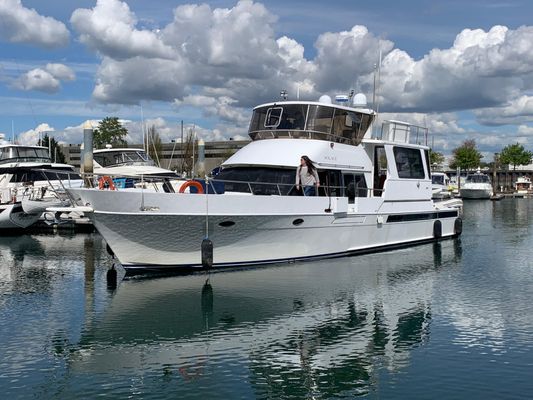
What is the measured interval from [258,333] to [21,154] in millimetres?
25438

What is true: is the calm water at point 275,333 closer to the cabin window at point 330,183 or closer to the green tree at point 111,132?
the cabin window at point 330,183

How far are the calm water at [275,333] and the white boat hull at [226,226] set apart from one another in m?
0.54

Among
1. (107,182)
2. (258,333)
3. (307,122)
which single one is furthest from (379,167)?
(258,333)

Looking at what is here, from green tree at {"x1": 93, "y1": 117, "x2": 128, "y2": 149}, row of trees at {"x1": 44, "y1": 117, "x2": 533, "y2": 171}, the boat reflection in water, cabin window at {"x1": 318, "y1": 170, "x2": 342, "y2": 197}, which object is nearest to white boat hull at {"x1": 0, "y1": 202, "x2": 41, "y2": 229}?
the boat reflection in water

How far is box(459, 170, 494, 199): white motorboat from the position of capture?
2482 inches

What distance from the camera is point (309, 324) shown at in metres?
11.6

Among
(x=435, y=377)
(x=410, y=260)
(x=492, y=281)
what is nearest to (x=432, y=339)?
(x=435, y=377)

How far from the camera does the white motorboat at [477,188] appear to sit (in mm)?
63031

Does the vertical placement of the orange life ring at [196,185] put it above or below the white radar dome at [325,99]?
below

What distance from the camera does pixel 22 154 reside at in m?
32.3

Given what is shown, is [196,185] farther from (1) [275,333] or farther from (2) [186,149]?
(2) [186,149]

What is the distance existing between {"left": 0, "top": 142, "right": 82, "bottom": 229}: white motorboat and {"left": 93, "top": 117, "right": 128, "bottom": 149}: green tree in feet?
113

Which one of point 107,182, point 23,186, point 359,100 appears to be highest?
point 359,100

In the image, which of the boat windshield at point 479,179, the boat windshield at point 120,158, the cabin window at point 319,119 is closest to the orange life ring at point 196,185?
the cabin window at point 319,119
